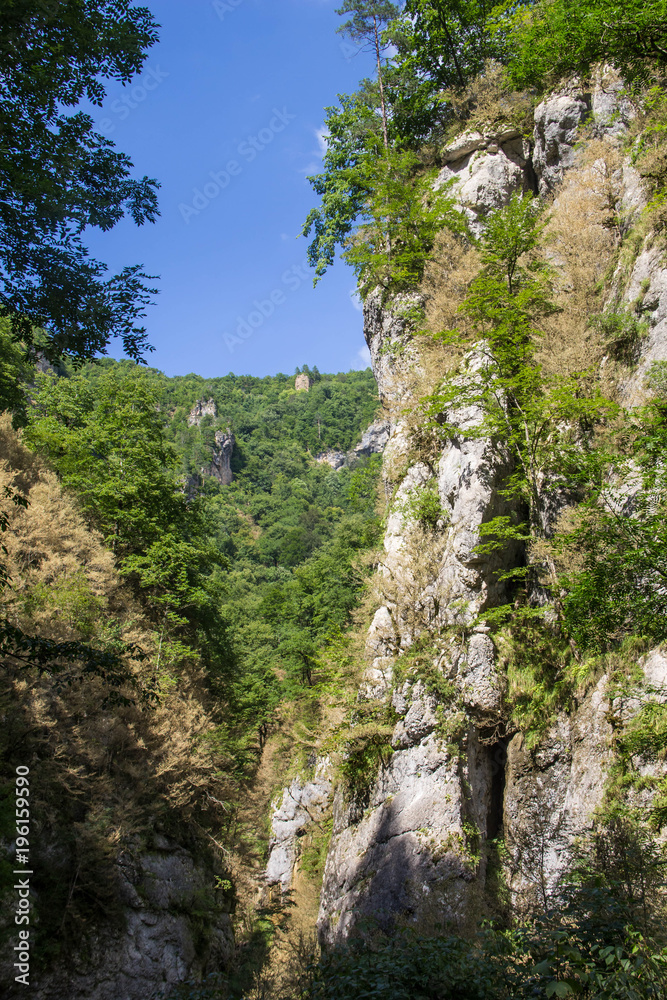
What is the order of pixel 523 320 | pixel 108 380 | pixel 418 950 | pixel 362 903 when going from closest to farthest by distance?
pixel 418 950, pixel 362 903, pixel 523 320, pixel 108 380

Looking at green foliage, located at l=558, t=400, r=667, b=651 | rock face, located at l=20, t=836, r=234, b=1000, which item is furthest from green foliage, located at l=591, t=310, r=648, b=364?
rock face, located at l=20, t=836, r=234, b=1000

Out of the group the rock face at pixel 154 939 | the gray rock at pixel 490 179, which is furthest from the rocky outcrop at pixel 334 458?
the rock face at pixel 154 939

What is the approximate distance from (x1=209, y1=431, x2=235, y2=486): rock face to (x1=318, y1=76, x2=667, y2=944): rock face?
245 ft

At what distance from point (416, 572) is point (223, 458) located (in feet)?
265

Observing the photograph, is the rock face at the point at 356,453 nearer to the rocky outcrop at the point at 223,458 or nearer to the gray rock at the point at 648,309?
the rocky outcrop at the point at 223,458

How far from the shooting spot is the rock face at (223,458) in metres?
85.7

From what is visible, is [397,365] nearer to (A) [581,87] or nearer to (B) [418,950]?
(A) [581,87]

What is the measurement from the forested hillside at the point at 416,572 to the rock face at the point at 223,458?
68.0 m

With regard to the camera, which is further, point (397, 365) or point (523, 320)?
point (397, 365)

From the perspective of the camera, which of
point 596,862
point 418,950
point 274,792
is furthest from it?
point 274,792

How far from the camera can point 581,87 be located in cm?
1239

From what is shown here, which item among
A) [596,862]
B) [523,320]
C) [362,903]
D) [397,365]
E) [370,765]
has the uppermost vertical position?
[397,365]

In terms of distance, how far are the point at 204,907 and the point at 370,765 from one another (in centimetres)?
533

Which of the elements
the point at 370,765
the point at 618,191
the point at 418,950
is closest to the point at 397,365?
the point at 618,191
